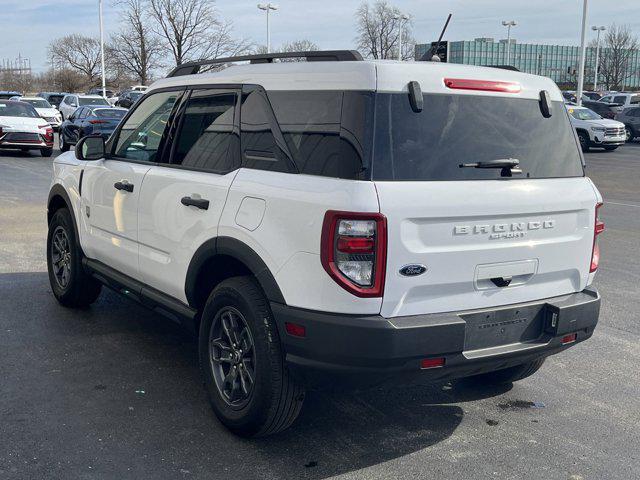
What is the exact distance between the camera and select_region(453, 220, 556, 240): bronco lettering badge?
3.39m

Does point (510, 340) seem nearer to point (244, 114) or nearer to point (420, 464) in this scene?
point (420, 464)

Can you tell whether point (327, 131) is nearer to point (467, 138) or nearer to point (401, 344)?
point (467, 138)

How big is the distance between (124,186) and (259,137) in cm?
151

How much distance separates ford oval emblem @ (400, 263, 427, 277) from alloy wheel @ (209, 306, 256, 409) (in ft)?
2.90

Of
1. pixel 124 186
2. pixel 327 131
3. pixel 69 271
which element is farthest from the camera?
pixel 69 271

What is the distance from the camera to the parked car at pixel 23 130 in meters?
21.2

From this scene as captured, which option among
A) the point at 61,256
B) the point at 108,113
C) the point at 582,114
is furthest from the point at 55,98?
the point at 61,256

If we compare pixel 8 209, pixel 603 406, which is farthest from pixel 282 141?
pixel 8 209

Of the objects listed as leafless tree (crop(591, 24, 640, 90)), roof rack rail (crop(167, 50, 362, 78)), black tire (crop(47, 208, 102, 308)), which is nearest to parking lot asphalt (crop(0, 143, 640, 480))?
black tire (crop(47, 208, 102, 308))

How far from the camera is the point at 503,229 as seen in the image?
3.52 metres

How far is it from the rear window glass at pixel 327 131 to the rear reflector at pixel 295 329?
0.70m

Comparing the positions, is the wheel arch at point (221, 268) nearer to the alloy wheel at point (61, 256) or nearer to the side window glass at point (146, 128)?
the side window glass at point (146, 128)

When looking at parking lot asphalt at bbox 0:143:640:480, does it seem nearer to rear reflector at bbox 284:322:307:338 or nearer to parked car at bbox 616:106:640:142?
rear reflector at bbox 284:322:307:338

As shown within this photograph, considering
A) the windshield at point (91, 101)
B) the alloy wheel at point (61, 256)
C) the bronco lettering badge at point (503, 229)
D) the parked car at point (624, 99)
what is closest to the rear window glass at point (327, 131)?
the bronco lettering badge at point (503, 229)
